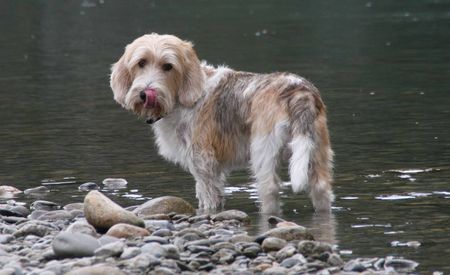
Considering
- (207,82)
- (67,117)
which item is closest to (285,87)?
(207,82)

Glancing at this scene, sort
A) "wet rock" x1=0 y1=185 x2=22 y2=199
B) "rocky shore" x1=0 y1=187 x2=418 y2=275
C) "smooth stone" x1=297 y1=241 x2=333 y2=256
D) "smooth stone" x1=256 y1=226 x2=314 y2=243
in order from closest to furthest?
"rocky shore" x1=0 y1=187 x2=418 y2=275
"smooth stone" x1=297 y1=241 x2=333 y2=256
"smooth stone" x1=256 y1=226 x2=314 y2=243
"wet rock" x1=0 y1=185 x2=22 y2=199

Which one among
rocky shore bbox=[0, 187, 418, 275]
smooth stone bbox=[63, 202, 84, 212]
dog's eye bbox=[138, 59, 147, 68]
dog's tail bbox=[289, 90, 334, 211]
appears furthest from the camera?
smooth stone bbox=[63, 202, 84, 212]

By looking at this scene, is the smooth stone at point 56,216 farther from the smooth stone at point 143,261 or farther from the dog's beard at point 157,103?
the smooth stone at point 143,261

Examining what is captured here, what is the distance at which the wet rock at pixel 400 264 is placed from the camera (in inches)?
332

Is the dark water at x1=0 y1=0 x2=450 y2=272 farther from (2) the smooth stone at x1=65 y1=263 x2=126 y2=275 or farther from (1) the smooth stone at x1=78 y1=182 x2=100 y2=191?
→ (2) the smooth stone at x1=65 y1=263 x2=126 y2=275

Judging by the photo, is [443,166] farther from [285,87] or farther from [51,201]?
[51,201]

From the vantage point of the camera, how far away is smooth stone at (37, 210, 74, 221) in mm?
10555

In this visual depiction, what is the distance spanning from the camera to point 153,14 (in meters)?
40.4

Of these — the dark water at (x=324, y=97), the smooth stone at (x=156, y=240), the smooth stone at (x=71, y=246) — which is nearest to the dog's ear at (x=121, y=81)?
the dark water at (x=324, y=97)

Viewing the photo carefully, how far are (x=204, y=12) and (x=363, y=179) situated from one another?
93.8ft

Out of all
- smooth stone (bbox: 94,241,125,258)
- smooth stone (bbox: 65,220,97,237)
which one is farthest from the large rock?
smooth stone (bbox: 94,241,125,258)

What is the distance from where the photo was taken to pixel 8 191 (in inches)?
Result: 475

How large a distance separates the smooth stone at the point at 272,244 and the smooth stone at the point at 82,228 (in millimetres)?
1324

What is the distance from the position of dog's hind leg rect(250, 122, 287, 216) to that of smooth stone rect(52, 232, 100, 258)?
214cm
